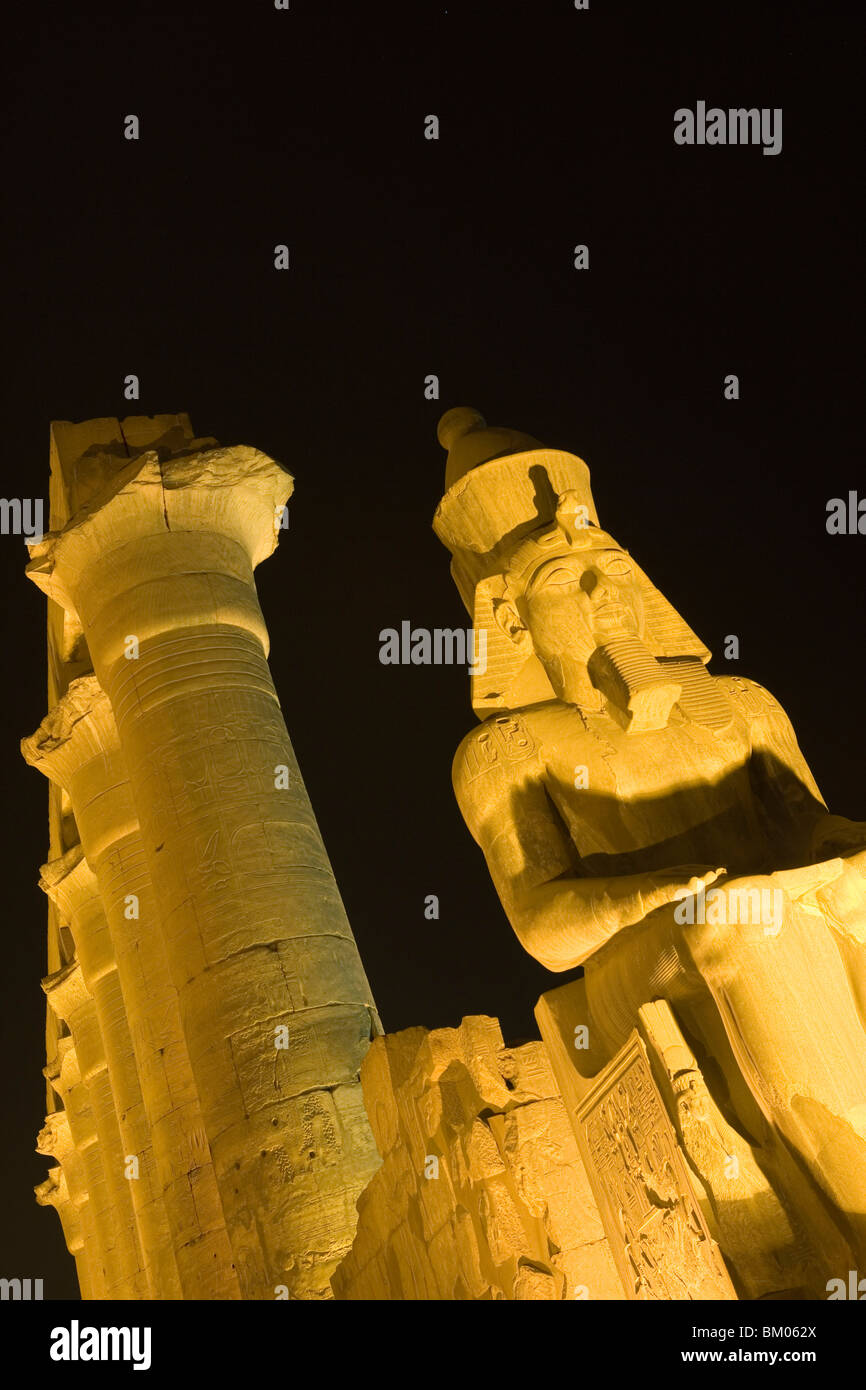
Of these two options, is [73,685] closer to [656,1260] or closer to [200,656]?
[200,656]

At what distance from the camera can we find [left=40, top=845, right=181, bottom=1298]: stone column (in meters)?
10.1

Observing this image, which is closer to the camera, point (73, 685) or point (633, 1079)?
point (633, 1079)

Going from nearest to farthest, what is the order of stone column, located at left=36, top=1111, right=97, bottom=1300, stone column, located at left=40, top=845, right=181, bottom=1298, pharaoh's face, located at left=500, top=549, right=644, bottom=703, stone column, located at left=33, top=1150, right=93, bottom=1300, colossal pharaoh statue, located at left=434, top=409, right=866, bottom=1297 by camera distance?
colossal pharaoh statue, located at left=434, top=409, right=866, bottom=1297, pharaoh's face, located at left=500, top=549, right=644, bottom=703, stone column, located at left=40, top=845, right=181, bottom=1298, stone column, located at left=36, top=1111, right=97, bottom=1300, stone column, located at left=33, top=1150, right=93, bottom=1300

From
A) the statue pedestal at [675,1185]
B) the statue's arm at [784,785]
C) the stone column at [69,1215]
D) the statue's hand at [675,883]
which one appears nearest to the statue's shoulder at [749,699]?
the statue's arm at [784,785]

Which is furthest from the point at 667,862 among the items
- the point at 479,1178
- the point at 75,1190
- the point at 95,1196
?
the point at 75,1190

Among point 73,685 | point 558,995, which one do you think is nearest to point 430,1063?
point 558,995

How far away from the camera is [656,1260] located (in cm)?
451

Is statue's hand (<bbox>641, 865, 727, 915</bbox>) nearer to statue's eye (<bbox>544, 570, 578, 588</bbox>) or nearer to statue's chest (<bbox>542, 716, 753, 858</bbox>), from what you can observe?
statue's chest (<bbox>542, 716, 753, 858</bbox>)

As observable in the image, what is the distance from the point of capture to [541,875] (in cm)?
533

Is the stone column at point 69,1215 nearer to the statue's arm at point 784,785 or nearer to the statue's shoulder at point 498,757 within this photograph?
the statue's shoulder at point 498,757

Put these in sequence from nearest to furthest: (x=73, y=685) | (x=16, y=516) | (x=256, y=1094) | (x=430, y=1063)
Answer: (x=430, y=1063) < (x=256, y=1094) < (x=73, y=685) < (x=16, y=516)

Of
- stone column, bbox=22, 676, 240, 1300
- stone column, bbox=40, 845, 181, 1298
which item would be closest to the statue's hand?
stone column, bbox=22, 676, 240, 1300

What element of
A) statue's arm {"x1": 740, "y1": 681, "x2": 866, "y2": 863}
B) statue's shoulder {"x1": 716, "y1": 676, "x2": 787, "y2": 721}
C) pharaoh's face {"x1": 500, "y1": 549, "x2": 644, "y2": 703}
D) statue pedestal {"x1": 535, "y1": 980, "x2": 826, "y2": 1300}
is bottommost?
statue pedestal {"x1": 535, "y1": 980, "x2": 826, "y2": 1300}

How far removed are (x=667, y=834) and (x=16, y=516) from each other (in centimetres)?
1422
